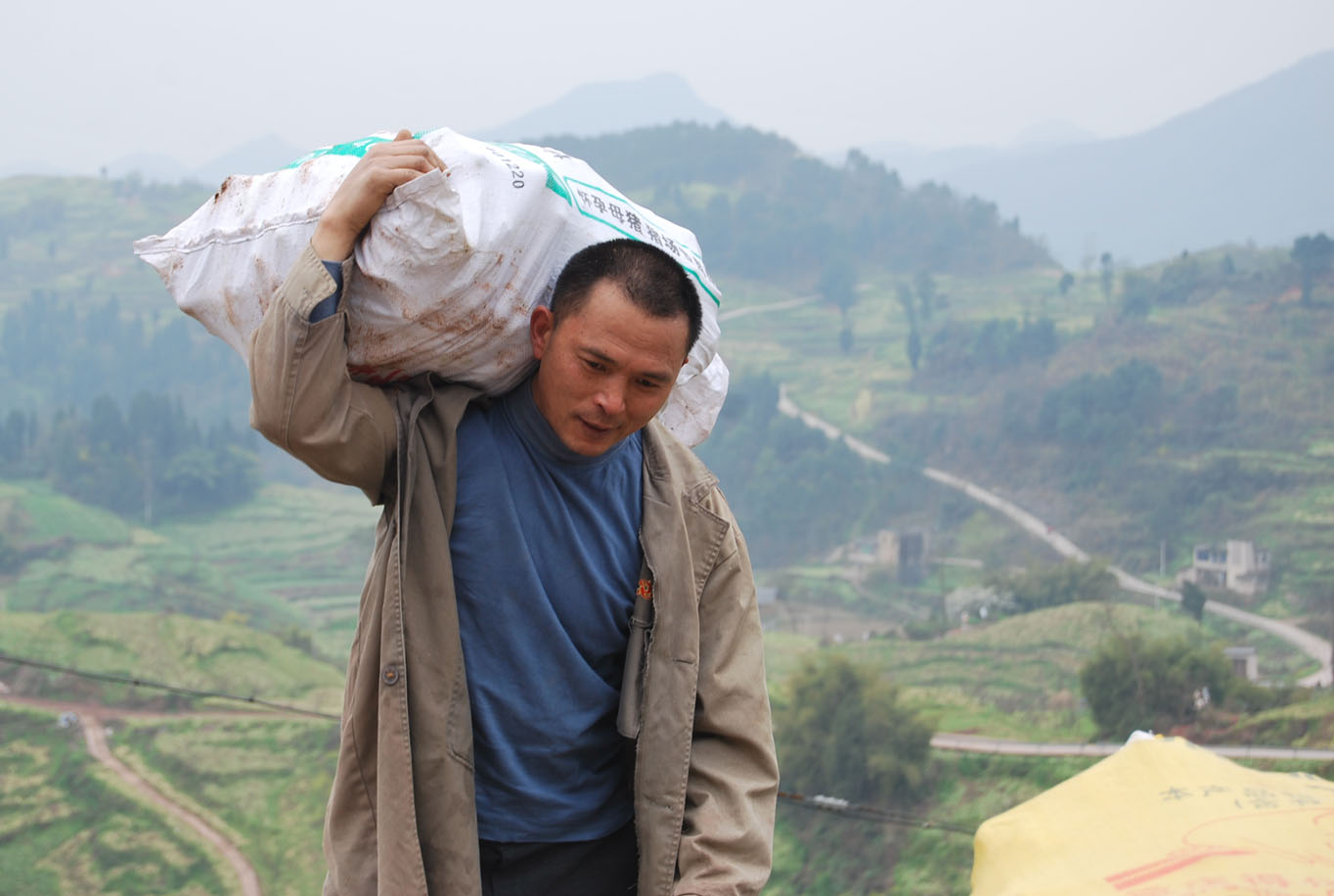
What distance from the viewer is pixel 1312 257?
2859 cm

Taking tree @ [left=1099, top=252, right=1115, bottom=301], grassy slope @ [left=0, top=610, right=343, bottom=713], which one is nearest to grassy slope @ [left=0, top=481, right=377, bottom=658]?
grassy slope @ [left=0, top=610, right=343, bottom=713]

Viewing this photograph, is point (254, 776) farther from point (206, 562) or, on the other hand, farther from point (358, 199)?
point (206, 562)

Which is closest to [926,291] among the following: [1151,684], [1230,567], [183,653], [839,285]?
[839,285]

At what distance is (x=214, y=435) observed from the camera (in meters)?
29.7

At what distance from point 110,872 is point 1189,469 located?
23902 millimetres

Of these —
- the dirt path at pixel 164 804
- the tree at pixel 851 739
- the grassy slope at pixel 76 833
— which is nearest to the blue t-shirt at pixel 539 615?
the grassy slope at pixel 76 833

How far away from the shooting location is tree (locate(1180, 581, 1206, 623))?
21.2 metres

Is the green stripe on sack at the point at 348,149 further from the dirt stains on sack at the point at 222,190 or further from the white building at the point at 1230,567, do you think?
the white building at the point at 1230,567

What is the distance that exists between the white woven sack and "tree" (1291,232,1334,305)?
1225 inches

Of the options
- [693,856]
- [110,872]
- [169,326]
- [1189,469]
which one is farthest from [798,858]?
[169,326]

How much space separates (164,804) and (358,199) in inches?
491

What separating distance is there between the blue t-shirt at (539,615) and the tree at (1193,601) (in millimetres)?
21998

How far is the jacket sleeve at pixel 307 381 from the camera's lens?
1.15m

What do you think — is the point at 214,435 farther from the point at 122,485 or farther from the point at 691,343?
the point at 691,343
